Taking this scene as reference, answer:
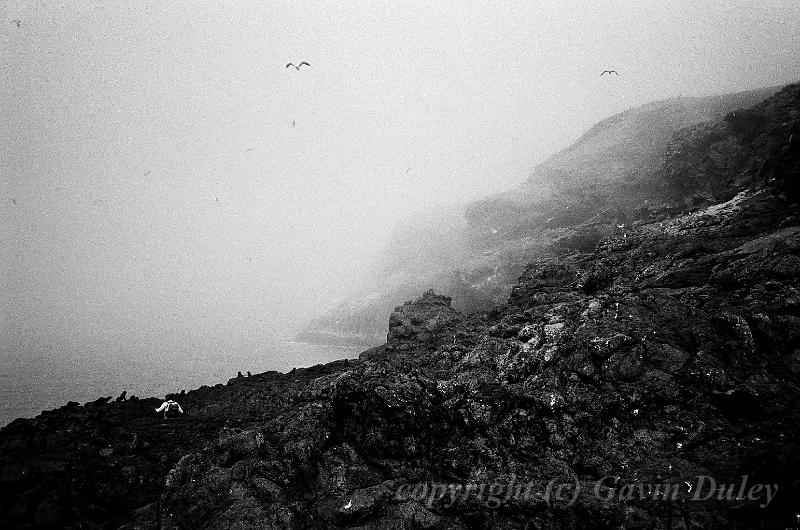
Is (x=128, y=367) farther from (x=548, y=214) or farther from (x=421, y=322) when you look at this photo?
(x=548, y=214)

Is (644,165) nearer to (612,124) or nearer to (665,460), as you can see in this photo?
(612,124)

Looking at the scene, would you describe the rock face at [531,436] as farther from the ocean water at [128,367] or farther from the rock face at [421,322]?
Answer: the ocean water at [128,367]

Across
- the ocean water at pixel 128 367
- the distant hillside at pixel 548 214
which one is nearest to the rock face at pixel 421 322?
the distant hillside at pixel 548 214

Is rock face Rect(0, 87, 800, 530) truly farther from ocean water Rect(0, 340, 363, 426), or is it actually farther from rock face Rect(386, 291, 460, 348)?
ocean water Rect(0, 340, 363, 426)

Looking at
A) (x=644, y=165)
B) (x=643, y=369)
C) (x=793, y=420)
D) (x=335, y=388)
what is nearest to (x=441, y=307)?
(x=335, y=388)

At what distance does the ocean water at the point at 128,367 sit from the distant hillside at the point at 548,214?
13.1 m

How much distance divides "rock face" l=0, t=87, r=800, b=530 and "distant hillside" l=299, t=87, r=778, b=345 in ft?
79.0

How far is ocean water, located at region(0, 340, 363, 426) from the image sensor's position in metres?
57.1

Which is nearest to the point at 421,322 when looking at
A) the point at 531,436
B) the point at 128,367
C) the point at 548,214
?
the point at 531,436

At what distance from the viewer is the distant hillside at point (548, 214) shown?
47656mm

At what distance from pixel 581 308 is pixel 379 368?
1093 centimetres

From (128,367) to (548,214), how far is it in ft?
347

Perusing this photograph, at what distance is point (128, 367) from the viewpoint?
7869cm

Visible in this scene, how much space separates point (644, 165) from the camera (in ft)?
190
